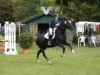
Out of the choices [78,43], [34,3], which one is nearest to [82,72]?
[78,43]

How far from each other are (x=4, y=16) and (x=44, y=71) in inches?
2363

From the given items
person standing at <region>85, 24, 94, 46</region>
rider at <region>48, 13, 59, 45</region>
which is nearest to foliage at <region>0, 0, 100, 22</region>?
person standing at <region>85, 24, 94, 46</region>

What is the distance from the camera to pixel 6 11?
7444cm

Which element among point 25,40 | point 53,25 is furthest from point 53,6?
point 53,25

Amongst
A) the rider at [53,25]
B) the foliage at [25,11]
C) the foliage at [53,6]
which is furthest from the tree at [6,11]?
the rider at [53,25]

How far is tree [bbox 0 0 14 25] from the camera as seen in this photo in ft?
242

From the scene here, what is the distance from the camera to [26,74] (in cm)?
1412

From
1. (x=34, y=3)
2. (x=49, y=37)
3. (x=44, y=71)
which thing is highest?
(x=34, y=3)

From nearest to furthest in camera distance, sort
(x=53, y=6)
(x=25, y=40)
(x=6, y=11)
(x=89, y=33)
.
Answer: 1. (x=25, y=40)
2. (x=89, y=33)
3. (x=53, y=6)
4. (x=6, y=11)

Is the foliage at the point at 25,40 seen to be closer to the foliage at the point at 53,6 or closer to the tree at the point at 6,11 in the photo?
the foliage at the point at 53,6

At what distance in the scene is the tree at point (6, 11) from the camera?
7375 centimetres

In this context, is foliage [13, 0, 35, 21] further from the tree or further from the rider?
the rider

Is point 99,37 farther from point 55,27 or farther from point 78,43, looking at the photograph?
point 55,27

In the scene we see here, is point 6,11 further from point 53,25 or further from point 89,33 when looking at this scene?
point 53,25
